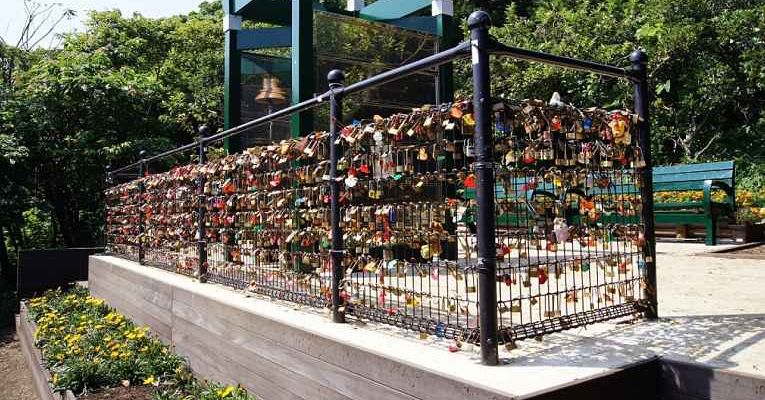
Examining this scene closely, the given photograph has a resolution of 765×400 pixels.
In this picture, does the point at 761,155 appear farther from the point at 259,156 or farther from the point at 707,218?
the point at 259,156

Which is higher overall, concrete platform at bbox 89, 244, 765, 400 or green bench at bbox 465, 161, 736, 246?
green bench at bbox 465, 161, 736, 246

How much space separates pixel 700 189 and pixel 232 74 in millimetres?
5855

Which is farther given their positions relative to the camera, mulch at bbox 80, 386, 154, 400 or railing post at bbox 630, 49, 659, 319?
mulch at bbox 80, 386, 154, 400

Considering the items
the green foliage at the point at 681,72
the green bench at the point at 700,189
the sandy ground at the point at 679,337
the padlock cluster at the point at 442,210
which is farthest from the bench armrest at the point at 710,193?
the green foliage at the point at 681,72

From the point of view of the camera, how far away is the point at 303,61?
5.41 m

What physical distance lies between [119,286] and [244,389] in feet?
12.5

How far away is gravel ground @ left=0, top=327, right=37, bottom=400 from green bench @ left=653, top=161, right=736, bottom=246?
24.1 feet

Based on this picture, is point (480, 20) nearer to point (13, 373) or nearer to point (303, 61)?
point (303, 61)

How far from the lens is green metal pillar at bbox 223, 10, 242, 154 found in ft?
22.7

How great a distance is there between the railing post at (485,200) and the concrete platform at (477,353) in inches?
5.9

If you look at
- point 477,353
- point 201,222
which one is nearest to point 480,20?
point 477,353

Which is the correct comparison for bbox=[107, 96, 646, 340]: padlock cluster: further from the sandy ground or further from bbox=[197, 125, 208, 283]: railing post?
bbox=[197, 125, 208, 283]: railing post

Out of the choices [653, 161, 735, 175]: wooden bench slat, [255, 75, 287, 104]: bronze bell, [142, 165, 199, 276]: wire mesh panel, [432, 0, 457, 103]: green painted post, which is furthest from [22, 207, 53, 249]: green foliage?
[653, 161, 735, 175]: wooden bench slat

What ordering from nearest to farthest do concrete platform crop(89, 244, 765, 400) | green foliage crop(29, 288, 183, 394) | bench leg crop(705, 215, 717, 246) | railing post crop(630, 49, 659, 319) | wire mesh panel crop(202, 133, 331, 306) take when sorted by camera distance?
concrete platform crop(89, 244, 765, 400)
railing post crop(630, 49, 659, 319)
wire mesh panel crop(202, 133, 331, 306)
green foliage crop(29, 288, 183, 394)
bench leg crop(705, 215, 717, 246)
